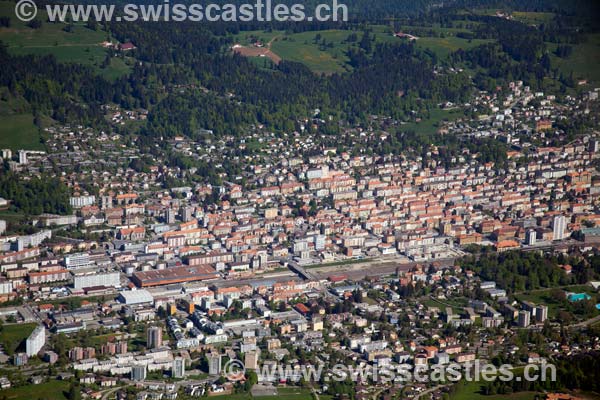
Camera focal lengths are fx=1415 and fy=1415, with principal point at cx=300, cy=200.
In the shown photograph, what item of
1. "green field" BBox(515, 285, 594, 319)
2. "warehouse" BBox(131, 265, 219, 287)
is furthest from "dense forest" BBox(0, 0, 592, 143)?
"warehouse" BBox(131, 265, 219, 287)

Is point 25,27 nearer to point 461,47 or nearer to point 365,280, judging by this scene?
point 461,47

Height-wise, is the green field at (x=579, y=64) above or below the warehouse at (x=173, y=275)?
above

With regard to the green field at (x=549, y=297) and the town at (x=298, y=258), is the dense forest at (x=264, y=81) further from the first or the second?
the green field at (x=549, y=297)

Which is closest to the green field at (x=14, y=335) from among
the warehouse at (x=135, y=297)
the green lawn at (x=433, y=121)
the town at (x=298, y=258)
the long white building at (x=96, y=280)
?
the town at (x=298, y=258)

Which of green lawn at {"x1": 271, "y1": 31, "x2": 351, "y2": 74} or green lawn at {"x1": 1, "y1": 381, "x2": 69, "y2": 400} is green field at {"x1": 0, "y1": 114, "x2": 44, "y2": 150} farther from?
green lawn at {"x1": 1, "y1": 381, "x2": 69, "y2": 400}

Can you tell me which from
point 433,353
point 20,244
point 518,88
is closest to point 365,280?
point 433,353
